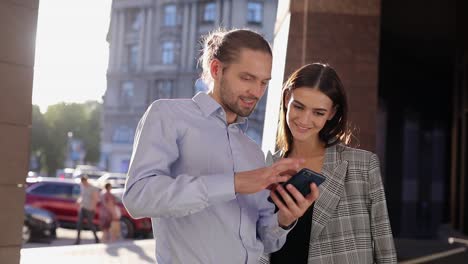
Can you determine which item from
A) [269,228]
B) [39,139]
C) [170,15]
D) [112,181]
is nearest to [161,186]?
[269,228]

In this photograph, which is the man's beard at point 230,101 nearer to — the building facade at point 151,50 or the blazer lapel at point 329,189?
the blazer lapel at point 329,189

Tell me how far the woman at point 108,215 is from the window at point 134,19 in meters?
36.5

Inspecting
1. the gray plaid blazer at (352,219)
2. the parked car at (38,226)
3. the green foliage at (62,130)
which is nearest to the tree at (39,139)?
the green foliage at (62,130)

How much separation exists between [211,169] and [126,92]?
47.8 m

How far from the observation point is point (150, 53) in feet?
160

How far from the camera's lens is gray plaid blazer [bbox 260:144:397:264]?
3.39 meters

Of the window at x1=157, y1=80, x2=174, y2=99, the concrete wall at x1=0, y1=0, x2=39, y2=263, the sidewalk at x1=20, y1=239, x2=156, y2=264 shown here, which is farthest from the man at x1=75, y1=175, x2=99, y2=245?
the window at x1=157, y1=80, x2=174, y2=99

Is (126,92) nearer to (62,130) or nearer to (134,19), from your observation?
(134,19)

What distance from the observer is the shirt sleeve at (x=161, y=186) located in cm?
182

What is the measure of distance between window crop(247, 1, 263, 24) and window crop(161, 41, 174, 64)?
6245 millimetres

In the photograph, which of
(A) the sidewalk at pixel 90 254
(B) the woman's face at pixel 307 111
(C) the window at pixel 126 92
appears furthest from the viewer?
(C) the window at pixel 126 92

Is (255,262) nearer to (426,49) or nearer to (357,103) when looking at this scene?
(357,103)

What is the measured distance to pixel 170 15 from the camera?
4884cm

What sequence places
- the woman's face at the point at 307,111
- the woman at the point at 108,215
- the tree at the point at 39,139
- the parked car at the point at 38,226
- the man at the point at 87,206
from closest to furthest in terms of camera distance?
the woman's face at the point at 307,111 → the woman at the point at 108,215 → the man at the point at 87,206 → the parked car at the point at 38,226 → the tree at the point at 39,139
